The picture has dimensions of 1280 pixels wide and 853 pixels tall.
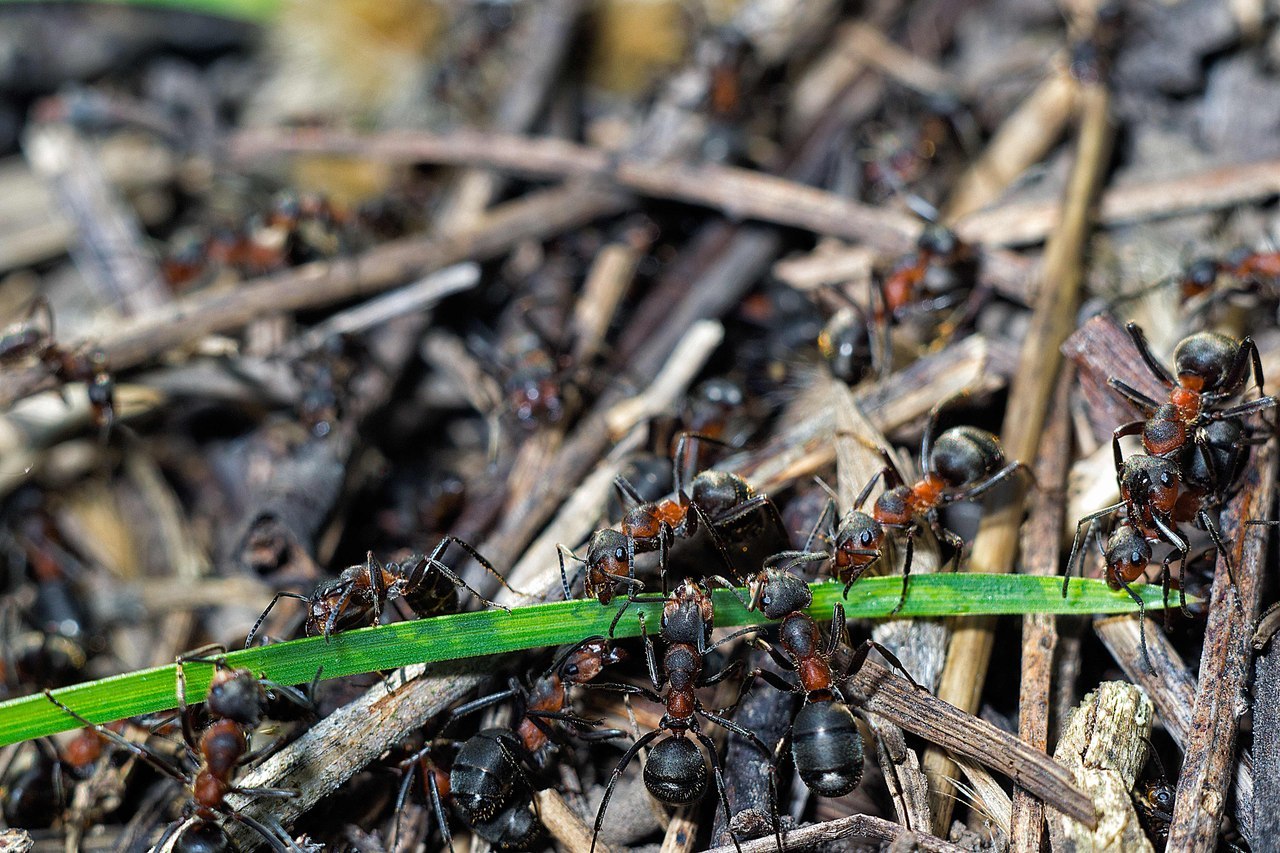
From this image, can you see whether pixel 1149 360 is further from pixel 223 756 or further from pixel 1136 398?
pixel 223 756

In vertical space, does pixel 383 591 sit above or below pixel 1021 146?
below

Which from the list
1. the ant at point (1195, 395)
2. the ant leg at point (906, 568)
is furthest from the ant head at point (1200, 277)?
the ant leg at point (906, 568)

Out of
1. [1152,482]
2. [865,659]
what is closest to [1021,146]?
[1152,482]

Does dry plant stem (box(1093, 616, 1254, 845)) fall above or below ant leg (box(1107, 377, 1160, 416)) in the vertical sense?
below

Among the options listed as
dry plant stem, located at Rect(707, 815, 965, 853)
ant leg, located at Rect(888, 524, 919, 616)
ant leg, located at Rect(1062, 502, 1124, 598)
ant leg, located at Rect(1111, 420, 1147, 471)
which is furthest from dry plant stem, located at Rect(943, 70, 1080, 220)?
dry plant stem, located at Rect(707, 815, 965, 853)

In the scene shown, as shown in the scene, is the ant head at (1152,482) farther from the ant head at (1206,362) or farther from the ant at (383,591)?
the ant at (383,591)

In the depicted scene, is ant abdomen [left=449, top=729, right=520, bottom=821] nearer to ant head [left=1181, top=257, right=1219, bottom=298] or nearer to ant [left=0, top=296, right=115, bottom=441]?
ant [left=0, top=296, right=115, bottom=441]
